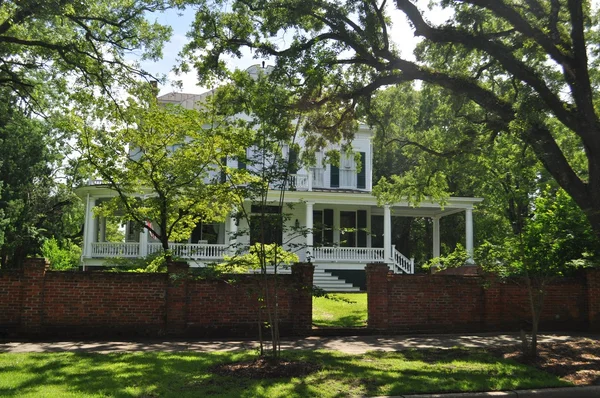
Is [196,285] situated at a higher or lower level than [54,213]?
lower

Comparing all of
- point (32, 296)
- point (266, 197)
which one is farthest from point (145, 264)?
point (266, 197)

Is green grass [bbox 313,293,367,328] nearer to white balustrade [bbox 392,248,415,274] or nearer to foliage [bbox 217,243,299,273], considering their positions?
foliage [bbox 217,243,299,273]

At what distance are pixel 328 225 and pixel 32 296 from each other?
539 inches

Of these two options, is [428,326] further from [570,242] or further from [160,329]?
[160,329]

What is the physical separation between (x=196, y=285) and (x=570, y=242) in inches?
394

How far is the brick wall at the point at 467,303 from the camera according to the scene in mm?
12352

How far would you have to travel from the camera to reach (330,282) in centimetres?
2234

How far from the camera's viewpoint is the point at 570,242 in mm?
13766

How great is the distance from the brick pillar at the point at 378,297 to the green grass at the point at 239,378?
9.09ft

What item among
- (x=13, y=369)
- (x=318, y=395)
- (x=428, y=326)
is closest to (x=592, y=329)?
(x=428, y=326)

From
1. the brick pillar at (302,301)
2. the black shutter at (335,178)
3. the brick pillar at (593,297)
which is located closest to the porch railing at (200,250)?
the black shutter at (335,178)

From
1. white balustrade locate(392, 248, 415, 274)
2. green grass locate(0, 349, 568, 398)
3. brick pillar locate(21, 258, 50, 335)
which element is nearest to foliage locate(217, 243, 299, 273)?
green grass locate(0, 349, 568, 398)

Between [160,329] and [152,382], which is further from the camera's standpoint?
[160,329]

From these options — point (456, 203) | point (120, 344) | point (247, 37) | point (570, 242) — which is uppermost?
point (247, 37)
